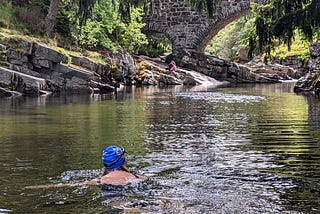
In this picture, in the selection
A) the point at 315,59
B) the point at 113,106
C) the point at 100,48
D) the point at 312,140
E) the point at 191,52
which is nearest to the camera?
the point at 312,140

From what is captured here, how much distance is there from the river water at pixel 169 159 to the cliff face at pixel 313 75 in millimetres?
10483

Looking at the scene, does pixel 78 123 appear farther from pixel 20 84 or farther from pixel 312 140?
pixel 20 84

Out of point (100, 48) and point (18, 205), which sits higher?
point (100, 48)

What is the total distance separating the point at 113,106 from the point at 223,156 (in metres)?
11.4

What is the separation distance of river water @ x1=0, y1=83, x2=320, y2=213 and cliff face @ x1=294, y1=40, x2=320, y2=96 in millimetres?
10483

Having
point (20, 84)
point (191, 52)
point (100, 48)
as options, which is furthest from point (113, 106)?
point (191, 52)

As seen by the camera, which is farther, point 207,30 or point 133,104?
point 207,30

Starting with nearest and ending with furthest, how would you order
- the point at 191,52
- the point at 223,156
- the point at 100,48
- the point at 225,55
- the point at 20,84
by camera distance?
the point at 223,156 → the point at 20,84 → the point at 100,48 → the point at 191,52 → the point at 225,55

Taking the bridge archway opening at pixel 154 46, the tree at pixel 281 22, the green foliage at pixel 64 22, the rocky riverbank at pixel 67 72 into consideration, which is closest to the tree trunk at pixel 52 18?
the green foliage at pixel 64 22

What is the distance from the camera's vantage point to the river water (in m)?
6.62

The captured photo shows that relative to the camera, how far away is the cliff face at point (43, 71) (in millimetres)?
26609

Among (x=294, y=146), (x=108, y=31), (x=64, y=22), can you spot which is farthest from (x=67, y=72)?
(x=294, y=146)

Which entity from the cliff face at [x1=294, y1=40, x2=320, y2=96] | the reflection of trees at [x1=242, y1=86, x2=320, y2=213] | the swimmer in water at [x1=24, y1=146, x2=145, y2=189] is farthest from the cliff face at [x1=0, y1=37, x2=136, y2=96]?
the swimmer in water at [x1=24, y1=146, x2=145, y2=189]

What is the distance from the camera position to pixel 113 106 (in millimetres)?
21000
